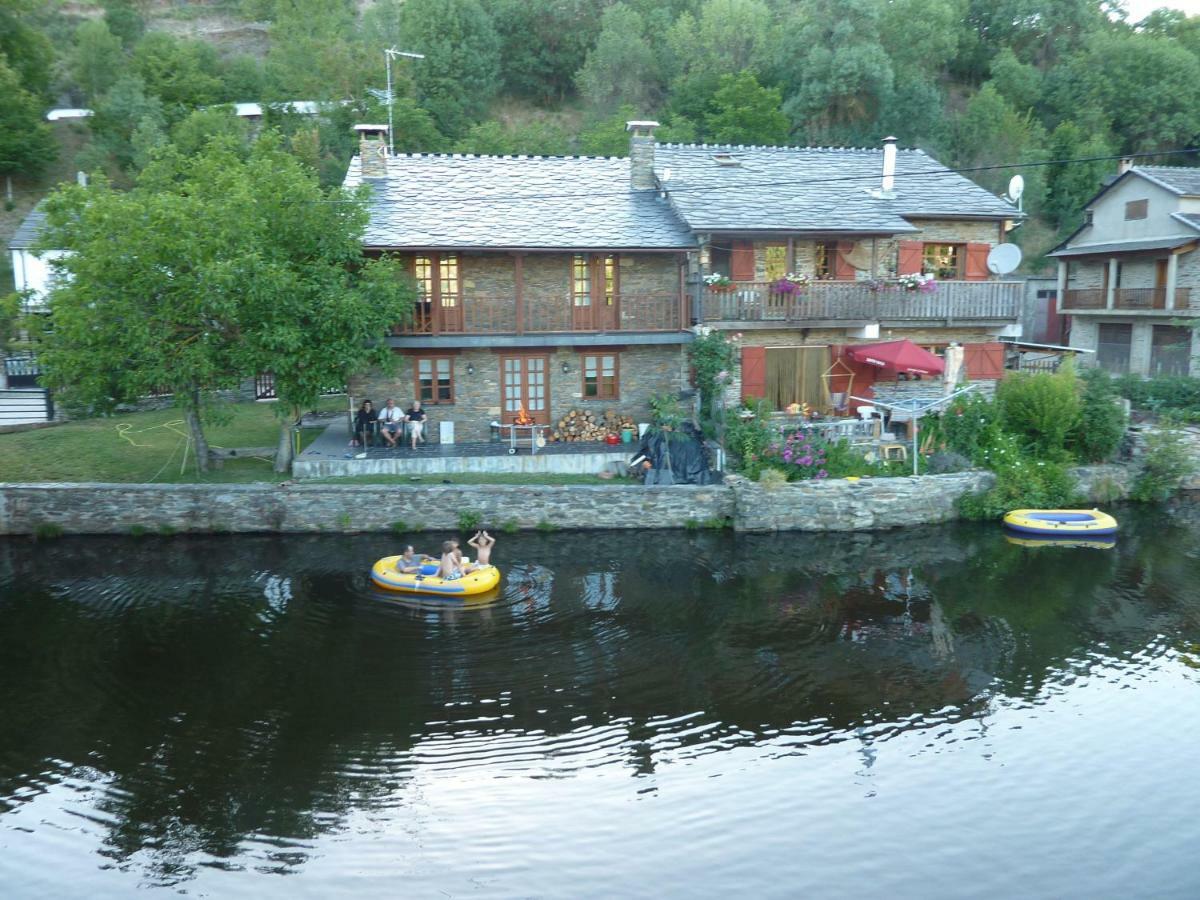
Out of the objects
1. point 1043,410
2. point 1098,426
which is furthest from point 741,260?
point 1098,426

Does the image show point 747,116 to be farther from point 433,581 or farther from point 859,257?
point 433,581

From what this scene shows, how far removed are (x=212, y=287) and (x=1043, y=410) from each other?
20.0 metres

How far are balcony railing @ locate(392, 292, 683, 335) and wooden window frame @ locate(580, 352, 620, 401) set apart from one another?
920 mm

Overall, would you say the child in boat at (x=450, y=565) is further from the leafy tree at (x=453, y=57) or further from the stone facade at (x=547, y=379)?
the leafy tree at (x=453, y=57)

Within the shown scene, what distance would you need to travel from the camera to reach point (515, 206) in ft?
86.2

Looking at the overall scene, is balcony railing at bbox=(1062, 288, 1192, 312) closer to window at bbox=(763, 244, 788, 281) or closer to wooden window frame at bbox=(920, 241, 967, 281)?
wooden window frame at bbox=(920, 241, 967, 281)

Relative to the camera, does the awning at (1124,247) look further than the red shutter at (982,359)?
Yes

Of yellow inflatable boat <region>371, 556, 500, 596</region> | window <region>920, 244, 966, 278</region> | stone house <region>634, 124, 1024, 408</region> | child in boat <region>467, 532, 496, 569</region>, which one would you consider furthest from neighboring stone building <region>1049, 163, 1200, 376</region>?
yellow inflatable boat <region>371, 556, 500, 596</region>

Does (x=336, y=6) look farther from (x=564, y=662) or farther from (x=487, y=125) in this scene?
(x=564, y=662)

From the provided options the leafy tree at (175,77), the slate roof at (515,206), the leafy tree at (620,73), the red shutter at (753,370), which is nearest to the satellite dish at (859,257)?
the red shutter at (753,370)

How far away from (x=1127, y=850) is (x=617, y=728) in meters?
6.25

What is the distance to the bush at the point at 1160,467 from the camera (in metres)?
24.8

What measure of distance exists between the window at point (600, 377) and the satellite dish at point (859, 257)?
278 inches

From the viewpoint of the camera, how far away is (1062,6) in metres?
60.0
